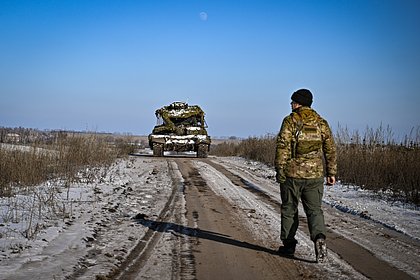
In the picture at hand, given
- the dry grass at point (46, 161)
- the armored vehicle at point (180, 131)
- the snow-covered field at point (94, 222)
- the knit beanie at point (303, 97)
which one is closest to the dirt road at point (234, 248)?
the snow-covered field at point (94, 222)

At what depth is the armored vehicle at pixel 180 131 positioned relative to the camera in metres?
23.7

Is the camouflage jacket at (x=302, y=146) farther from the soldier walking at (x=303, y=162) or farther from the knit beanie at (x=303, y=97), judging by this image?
the knit beanie at (x=303, y=97)

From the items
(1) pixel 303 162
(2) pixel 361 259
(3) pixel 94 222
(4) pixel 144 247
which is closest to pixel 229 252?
(4) pixel 144 247

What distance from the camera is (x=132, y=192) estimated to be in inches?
390

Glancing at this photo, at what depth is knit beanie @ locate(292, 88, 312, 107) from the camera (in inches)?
198

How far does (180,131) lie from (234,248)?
19032 millimetres

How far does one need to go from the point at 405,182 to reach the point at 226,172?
6.54m

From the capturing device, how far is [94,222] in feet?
21.0

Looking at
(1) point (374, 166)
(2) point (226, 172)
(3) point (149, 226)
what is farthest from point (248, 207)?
(2) point (226, 172)

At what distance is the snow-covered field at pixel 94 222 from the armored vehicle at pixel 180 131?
11.7 metres

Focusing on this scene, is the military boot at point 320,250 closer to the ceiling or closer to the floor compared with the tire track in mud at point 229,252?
closer to the ceiling

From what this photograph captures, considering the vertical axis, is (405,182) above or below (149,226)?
above

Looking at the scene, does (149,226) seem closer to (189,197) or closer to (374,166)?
(189,197)

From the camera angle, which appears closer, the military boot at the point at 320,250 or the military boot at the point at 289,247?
the military boot at the point at 320,250
